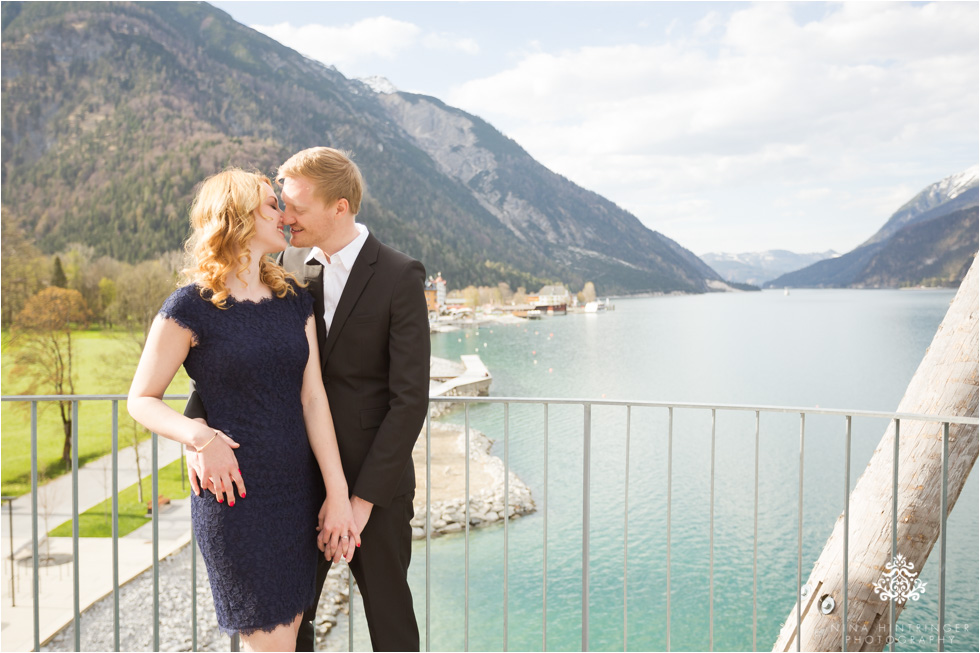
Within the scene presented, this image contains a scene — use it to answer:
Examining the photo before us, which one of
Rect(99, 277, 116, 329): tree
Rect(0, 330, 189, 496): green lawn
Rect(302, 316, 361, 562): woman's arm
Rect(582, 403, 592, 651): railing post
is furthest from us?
Rect(99, 277, 116, 329): tree

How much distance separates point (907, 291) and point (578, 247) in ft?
271

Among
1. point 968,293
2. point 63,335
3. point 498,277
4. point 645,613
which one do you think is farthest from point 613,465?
point 498,277

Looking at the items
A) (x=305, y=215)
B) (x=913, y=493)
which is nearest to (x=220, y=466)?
(x=305, y=215)

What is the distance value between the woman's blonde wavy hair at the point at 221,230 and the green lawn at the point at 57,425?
27.6 metres

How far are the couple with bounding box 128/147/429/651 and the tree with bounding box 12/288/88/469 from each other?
25890 millimetres

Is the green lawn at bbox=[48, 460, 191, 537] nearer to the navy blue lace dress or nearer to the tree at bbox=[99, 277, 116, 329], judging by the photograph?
the navy blue lace dress

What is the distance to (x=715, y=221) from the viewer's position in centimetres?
12862

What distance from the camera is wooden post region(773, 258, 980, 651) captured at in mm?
3092

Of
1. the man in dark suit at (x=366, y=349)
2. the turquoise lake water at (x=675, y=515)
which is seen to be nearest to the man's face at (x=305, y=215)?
the man in dark suit at (x=366, y=349)

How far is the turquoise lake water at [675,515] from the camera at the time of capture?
468 inches

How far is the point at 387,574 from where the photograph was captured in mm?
1800

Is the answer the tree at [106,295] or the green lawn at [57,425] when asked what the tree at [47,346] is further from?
the tree at [106,295]

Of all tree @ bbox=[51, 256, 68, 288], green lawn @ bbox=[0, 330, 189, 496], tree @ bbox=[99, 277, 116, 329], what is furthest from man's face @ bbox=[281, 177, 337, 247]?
tree @ bbox=[51, 256, 68, 288]

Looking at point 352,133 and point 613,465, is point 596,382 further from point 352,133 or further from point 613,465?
point 352,133
